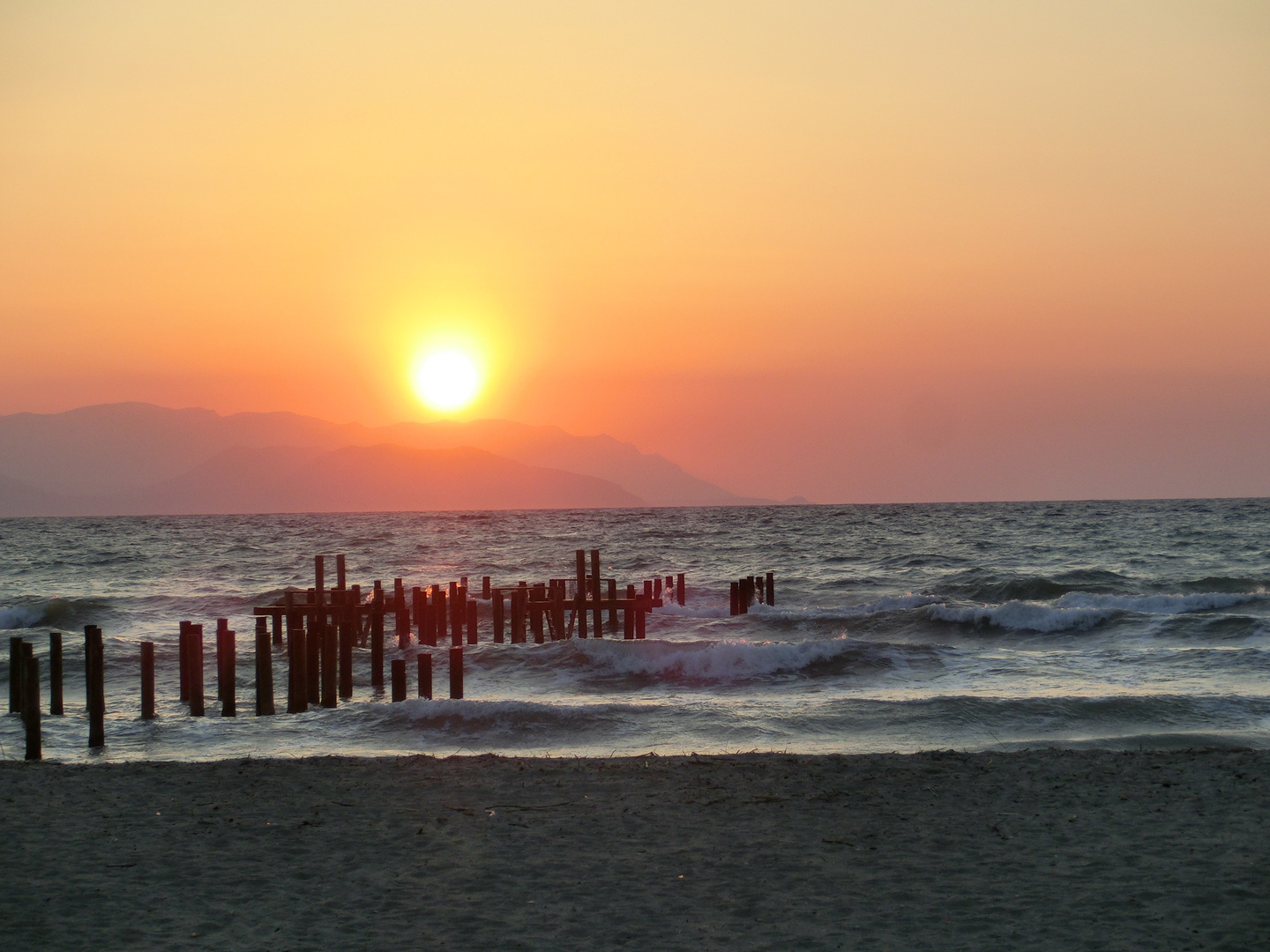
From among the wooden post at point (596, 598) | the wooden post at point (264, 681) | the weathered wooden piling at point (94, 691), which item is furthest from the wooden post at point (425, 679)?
the wooden post at point (596, 598)

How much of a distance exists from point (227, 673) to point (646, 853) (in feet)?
29.0

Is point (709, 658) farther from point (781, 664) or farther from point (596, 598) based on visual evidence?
point (596, 598)

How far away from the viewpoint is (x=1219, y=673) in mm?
18266

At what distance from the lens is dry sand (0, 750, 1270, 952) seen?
22.9 feet

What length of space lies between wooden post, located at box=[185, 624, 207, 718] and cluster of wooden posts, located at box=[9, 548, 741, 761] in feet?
0.04

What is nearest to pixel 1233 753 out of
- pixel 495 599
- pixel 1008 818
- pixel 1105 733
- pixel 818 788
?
pixel 1105 733

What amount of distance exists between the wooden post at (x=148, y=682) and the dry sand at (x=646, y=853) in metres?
3.66

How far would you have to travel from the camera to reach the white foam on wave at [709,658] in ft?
64.4

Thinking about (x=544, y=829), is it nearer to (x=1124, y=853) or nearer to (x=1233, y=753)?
(x=1124, y=853)

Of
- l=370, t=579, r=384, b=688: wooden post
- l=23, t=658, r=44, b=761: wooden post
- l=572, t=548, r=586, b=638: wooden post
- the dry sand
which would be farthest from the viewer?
l=572, t=548, r=586, b=638: wooden post

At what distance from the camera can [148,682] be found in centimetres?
1522

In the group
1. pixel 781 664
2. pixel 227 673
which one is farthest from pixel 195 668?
pixel 781 664

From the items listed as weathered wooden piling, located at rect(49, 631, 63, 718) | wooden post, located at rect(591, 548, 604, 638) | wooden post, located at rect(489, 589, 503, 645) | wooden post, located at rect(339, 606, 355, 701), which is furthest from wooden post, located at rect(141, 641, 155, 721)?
wooden post, located at rect(591, 548, 604, 638)

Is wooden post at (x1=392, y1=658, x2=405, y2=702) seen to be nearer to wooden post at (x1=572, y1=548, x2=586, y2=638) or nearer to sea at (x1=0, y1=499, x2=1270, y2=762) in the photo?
sea at (x1=0, y1=499, x2=1270, y2=762)
